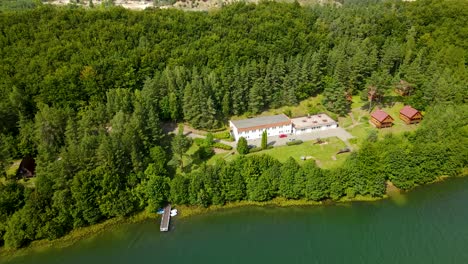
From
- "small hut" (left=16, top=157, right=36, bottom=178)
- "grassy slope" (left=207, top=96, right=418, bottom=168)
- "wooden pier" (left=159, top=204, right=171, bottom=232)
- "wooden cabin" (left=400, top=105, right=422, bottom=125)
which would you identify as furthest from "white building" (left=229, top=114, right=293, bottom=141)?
"small hut" (left=16, top=157, right=36, bottom=178)

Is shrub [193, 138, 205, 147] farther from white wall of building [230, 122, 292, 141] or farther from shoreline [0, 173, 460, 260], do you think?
shoreline [0, 173, 460, 260]

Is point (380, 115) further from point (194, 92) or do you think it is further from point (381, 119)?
point (194, 92)

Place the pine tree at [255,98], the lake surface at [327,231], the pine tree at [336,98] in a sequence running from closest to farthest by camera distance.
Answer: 1. the lake surface at [327,231]
2. the pine tree at [255,98]
3. the pine tree at [336,98]

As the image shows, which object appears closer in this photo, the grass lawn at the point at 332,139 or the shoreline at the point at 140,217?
the shoreline at the point at 140,217

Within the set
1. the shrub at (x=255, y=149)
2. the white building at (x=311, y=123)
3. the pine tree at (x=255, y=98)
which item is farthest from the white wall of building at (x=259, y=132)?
the pine tree at (x=255, y=98)

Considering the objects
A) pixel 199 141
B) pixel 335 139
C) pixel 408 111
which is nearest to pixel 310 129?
pixel 335 139

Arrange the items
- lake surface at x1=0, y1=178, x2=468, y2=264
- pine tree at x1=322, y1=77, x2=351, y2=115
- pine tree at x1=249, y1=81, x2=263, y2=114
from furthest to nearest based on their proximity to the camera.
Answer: pine tree at x1=322, y1=77, x2=351, y2=115 → pine tree at x1=249, y1=81, x2=263, y2=114 → lake surface at x1=0, y1=178, x2=468, y2=264

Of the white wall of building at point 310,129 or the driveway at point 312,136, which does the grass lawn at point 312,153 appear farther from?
the white wall of building at point 310,129
